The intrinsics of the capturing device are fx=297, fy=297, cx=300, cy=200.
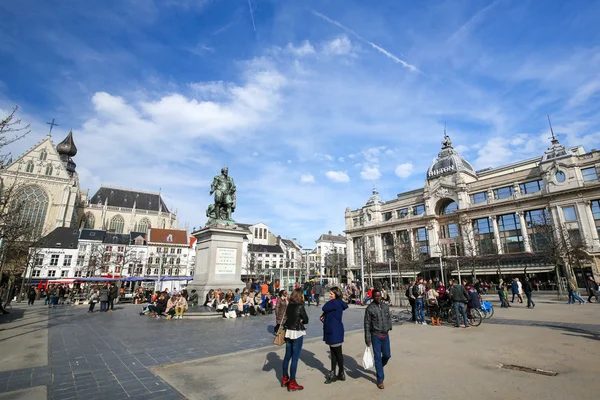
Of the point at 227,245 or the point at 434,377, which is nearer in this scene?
the point at 434,377

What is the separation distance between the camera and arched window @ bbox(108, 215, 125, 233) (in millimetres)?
83562

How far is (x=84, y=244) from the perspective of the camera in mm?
60438

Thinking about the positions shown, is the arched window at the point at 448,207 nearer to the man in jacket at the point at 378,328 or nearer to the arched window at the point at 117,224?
the man in jacket at the point at 378,328

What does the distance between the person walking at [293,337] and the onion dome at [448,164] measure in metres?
62.2

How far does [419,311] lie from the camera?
12820 millimetres

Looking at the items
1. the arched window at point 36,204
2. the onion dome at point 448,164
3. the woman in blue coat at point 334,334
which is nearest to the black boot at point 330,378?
the woman in blue coat at point 334,334

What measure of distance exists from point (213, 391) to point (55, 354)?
5.20 meters

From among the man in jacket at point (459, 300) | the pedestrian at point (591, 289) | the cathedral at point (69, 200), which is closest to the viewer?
the man in jacket at point (459, 300)

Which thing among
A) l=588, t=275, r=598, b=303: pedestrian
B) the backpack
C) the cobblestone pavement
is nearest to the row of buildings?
l=588, t=275, r=598, b=303: pedestrian

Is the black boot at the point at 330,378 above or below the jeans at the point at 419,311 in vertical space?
below

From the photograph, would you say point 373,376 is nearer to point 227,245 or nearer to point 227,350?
point 227,350

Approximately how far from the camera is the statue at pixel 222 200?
17.1 m

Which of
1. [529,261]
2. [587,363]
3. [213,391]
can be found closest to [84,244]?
[213,391]

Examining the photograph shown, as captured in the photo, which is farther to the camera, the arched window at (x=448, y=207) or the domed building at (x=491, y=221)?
the arched window at (x=448, y=207)
